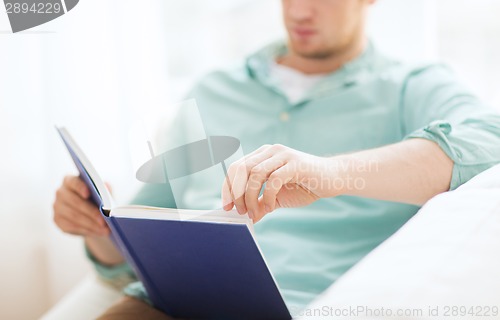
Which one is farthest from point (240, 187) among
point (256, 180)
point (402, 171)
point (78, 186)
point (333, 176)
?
point (78, 186)

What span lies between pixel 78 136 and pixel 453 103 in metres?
0.89

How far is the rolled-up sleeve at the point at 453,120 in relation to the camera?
719 millimetres

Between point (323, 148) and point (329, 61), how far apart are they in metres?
0.23

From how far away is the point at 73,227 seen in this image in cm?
94

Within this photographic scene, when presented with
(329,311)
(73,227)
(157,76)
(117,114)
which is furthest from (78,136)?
(329,311)

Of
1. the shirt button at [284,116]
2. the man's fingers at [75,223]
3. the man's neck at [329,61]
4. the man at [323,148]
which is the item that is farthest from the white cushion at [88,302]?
the man's neck at [329,61]

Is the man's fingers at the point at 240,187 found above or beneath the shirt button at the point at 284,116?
above

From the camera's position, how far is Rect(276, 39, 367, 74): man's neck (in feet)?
3.72

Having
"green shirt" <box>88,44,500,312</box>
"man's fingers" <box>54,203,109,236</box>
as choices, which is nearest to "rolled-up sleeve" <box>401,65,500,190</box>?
"green shirt" <box>88,44,500,312</box>

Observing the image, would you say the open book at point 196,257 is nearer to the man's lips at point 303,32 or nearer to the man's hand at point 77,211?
the man's hand at point 77,211

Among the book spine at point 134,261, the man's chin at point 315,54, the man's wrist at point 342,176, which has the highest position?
the man's chin at point 315,54

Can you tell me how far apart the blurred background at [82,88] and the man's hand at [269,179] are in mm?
600

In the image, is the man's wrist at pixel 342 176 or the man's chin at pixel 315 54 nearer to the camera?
the man's wrist at pixel 342 176

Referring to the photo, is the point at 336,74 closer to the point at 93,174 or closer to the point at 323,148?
the point at 323,148
